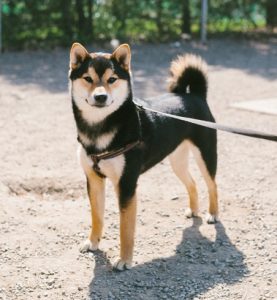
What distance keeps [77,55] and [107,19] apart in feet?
30.7

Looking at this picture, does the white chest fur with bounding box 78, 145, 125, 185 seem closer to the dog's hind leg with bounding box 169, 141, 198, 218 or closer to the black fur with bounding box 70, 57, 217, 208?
the black fur with bounding box 70, 57, 217, 208

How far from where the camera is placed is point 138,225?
4359 mm

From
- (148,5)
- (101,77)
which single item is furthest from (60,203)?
(148,5)

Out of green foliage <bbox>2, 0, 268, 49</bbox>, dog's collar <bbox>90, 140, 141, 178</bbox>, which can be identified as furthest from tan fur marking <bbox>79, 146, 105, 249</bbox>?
green foliage <bbox>2, 0, 268, 49</bbox>

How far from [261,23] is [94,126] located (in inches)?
463

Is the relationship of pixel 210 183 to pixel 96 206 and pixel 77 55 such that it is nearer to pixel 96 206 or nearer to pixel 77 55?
pixel 96 206

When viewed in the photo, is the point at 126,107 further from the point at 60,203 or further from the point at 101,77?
the point at 60,203

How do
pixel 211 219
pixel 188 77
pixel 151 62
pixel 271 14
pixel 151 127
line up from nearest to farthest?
pixel 151 127 < pixel 188 77 < pixel 211 219 < pixel 151 62 < pixel 271 14

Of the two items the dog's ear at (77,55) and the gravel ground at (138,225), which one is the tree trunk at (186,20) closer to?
the gravel ground at (138,225)

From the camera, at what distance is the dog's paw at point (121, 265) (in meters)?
3.68

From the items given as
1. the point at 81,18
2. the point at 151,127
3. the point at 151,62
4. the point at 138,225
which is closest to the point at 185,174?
the point at 138,225

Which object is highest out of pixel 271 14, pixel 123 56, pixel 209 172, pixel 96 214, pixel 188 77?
pixel 123 56

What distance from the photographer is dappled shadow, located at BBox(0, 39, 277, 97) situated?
895 cm

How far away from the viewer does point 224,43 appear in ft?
42.4
